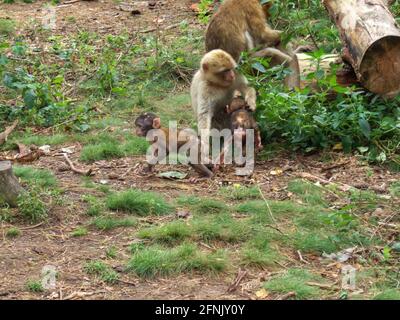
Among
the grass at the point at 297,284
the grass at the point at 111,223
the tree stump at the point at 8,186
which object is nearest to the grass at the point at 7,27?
the tree stump at the point at 8,186

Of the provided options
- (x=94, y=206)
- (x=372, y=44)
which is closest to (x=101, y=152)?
(x=94, y=206)

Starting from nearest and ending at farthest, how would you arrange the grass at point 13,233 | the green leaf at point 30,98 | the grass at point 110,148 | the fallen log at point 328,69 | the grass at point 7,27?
the grass at point 13,233
the grass at point 110,148
the fallen log at point 328,69
the green leaf at point 30,98
the grass at point 7,27

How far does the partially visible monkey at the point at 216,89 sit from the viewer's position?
321 inches

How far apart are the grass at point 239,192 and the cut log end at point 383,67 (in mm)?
1831

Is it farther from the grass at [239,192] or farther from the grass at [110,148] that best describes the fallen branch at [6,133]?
the grass at [239,192]

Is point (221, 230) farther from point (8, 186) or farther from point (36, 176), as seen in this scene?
point (36, 176)

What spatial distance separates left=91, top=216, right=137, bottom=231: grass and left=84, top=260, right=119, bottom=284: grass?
0.72m

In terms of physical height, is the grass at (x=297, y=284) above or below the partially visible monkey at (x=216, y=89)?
below

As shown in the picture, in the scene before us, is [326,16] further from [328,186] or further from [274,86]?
[328,186]

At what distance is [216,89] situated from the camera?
27.7ft

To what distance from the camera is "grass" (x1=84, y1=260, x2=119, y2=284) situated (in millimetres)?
5590

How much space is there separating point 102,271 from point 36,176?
2148 millimetres

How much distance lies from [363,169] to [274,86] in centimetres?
143

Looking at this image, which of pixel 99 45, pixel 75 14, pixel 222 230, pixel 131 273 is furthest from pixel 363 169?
pixel 75 14
